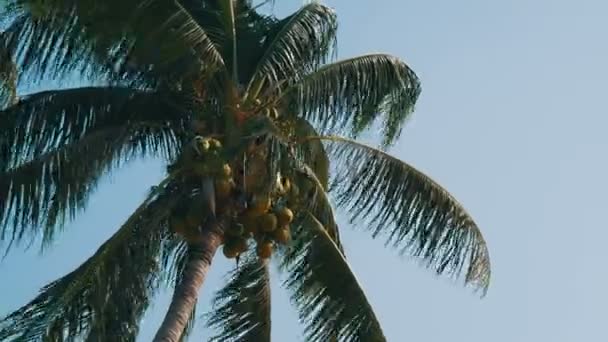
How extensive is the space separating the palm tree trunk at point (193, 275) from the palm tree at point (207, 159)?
0.9 inches

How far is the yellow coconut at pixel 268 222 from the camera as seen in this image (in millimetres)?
14875

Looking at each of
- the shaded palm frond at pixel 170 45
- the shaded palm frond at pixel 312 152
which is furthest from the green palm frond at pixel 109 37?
the shaded palm frond at pixel 312 152

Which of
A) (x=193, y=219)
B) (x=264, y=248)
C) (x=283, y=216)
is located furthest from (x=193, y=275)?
(x=283, y=216)

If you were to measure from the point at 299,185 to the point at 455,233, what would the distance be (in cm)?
203

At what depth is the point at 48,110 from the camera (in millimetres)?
15688

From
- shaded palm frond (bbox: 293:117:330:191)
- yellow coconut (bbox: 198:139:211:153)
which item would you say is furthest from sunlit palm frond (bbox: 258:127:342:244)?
yellow coconut (bbox: 198:139:211:153)

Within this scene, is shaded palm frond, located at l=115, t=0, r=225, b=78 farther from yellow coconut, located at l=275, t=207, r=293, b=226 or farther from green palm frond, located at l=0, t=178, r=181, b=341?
yellow coconut, located at l=275, t=207, r=293, b=226

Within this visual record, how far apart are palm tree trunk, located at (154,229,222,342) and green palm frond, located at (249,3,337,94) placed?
6.23 feet

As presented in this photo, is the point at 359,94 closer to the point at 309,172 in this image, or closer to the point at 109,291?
the point at 309,172

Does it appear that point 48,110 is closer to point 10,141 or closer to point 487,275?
point 10,141

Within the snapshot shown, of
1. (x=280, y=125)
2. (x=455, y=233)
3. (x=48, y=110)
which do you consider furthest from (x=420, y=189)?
(x=48, y=110)

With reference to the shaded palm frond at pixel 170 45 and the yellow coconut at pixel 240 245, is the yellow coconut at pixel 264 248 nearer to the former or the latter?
the yellow coconut at pixel 240 245

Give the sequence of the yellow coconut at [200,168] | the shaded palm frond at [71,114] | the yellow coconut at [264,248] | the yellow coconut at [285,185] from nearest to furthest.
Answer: the yellow coconut at [200,168] → the yellow coconut at [264,248] → the yellow coconut at [285,185] → the shaded palm frond at [71,114]

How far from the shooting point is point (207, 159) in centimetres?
1456
